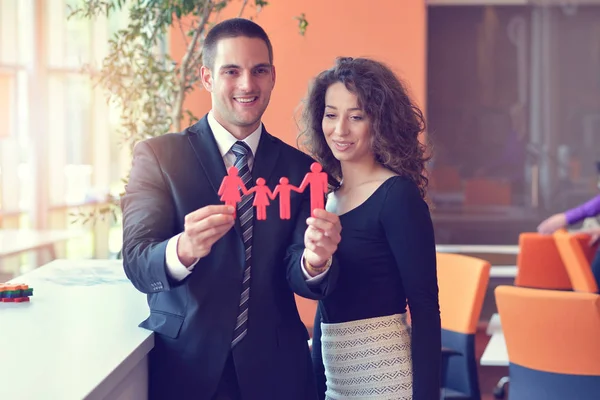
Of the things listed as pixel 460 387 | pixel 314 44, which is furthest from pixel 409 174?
pixel 314 44

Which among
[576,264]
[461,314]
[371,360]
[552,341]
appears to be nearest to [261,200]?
[371,360]

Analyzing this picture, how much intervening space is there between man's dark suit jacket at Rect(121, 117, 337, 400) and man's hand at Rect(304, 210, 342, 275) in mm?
67

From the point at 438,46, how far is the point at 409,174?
5.07 metres

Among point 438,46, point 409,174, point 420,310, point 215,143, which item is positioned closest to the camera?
point 215,143

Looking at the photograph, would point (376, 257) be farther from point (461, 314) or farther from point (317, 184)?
point (461, 314)

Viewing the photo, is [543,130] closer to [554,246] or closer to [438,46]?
→ [438,46]

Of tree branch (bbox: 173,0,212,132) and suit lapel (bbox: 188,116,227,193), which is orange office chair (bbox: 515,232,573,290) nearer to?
tree branch (bbox: 173,0,212,132)

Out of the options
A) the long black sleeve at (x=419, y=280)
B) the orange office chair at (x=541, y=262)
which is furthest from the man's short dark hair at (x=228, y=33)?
the orange office chair at (x=541, y=262)

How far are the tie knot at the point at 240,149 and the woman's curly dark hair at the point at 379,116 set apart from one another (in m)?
0.46

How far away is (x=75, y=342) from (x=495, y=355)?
233 cm

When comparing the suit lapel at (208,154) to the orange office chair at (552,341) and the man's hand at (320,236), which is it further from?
the orange office chair at (552,341)

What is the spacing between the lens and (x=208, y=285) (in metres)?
1.76

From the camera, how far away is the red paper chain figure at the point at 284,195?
1708 mm

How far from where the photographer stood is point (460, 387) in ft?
11.8
